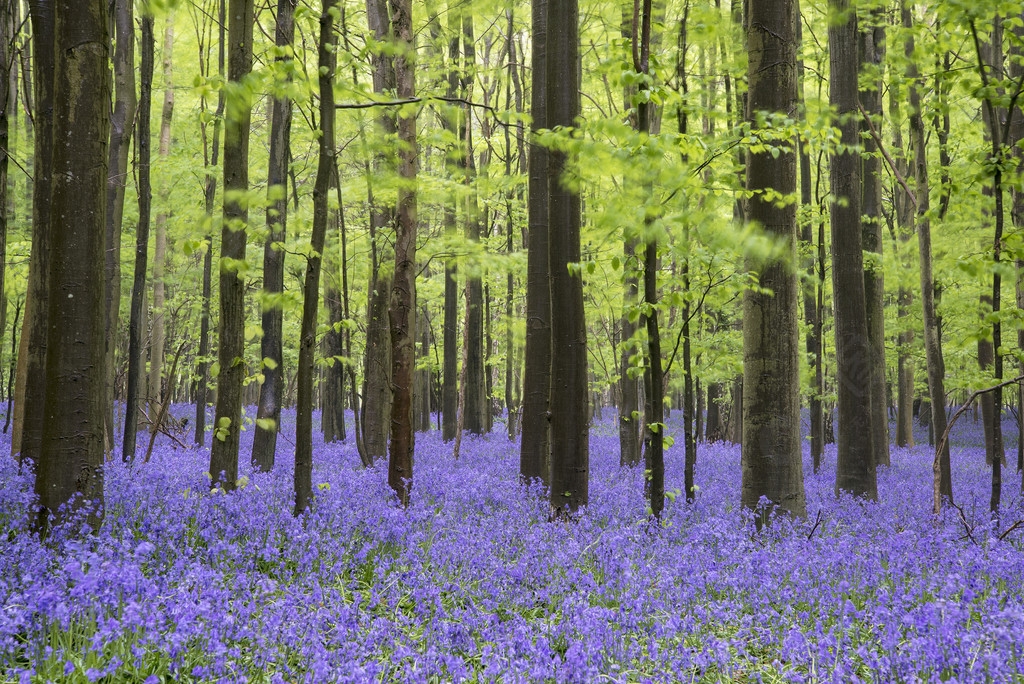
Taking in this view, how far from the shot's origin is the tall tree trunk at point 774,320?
6625 millimetres

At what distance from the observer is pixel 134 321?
10234mm

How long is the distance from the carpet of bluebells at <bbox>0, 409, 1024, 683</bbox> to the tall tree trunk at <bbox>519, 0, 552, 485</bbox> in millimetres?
1795

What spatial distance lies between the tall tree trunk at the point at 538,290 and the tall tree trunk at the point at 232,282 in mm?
3316

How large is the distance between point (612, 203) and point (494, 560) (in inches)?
Answer: 115

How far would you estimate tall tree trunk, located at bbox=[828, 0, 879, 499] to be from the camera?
9.64 m

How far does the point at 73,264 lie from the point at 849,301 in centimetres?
954

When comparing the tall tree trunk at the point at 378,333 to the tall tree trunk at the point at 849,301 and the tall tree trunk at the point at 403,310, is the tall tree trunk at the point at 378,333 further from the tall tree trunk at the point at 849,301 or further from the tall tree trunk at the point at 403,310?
the tall tree trunk at the point at 849,301

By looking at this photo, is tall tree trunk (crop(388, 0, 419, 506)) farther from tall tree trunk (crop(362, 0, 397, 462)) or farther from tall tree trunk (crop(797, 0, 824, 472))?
tall tree trunk (crop(797, 0, 824, 472))

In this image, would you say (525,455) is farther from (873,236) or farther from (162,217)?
(162,217)

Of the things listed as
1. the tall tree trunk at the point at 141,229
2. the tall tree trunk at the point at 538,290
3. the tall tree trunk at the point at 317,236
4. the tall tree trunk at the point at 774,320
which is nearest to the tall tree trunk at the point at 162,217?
the tall tree trunk at the point at 141,229

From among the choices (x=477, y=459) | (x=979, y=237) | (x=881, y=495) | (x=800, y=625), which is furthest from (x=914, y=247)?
(x=800, y=625)

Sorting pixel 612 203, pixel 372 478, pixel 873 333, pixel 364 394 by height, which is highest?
pixel 612 203

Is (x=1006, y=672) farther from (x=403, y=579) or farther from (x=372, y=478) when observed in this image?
(x=372, y=478)

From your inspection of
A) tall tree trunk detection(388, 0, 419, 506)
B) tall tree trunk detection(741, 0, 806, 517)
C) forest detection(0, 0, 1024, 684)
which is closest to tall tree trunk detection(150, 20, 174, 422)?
forest detection(0, 0, 1024, 684)
